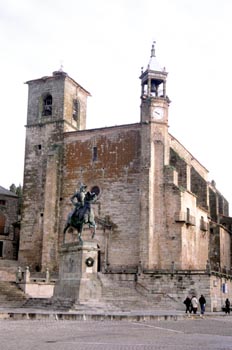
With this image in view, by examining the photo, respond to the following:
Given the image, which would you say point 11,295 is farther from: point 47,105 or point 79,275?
point 47,105

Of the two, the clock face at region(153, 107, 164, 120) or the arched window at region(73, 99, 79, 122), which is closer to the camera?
the clock face at region(153, 107, 164, 120)

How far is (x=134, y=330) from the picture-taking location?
55.8 feet

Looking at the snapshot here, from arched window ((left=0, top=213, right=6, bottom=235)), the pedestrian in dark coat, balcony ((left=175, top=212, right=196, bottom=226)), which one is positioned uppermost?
arched window ((left=0, top=213, right=6, bottom=235))

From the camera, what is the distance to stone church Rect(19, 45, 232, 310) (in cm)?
3975

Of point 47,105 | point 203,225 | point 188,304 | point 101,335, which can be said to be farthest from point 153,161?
point 101,335

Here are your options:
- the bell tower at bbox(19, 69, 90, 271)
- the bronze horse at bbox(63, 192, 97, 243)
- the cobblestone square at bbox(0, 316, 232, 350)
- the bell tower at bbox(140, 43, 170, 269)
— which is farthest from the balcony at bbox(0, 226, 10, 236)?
the cobblestone square at bbox(0, 316, 232, 350)

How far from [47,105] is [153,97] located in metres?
10.6

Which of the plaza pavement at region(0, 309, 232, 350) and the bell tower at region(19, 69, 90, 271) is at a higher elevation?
the bell tower at region(19, 69, 90, 271)

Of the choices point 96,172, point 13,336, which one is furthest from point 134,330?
point 96,172

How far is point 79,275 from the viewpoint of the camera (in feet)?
89.1

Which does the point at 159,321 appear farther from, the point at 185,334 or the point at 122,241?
the point at 122,241

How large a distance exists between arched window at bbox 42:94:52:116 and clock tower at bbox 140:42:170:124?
8739mm

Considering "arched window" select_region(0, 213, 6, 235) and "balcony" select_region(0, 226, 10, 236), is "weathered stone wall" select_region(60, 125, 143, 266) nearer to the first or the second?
"balcony" select_region(0, 226, 10, 236)

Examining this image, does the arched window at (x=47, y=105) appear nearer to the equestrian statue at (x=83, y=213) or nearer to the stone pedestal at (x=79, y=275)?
the equestrian statue at (x=83, y=213)
